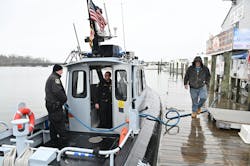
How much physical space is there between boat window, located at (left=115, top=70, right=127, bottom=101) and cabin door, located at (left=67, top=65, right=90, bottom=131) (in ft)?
1.97

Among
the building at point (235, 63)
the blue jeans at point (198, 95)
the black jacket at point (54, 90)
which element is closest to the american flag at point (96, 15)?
the black jacket at point (54, 90)

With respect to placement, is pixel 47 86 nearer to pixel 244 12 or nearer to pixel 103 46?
pixel 103 46

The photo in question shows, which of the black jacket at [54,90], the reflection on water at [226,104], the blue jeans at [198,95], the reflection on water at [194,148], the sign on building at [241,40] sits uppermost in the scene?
the sign on building at [241,40]

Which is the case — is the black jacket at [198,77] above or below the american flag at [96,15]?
below

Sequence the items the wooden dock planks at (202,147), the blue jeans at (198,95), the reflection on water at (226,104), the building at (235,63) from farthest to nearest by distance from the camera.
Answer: the building at (235,63)
the reflection on water at (226,104)
the blue jeans at (198,95)
the wooden dock planks at (202,147)

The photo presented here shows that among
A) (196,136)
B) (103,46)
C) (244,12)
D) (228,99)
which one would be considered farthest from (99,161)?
(244,12)

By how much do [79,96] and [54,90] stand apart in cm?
76

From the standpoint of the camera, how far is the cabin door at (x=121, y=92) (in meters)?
3.67

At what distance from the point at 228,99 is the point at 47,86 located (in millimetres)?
7193

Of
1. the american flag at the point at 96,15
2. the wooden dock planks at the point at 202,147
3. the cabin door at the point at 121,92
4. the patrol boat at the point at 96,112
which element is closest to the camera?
the wooden dock planks at the point at 202,147

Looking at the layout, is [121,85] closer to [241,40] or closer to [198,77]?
[198,77]

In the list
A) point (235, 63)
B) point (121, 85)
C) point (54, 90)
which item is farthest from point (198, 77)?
point (235, 63)

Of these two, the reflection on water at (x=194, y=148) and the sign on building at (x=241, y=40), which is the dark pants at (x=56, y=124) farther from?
the sign on building at (x=241, y=40)

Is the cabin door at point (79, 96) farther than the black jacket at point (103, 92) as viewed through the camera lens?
No
